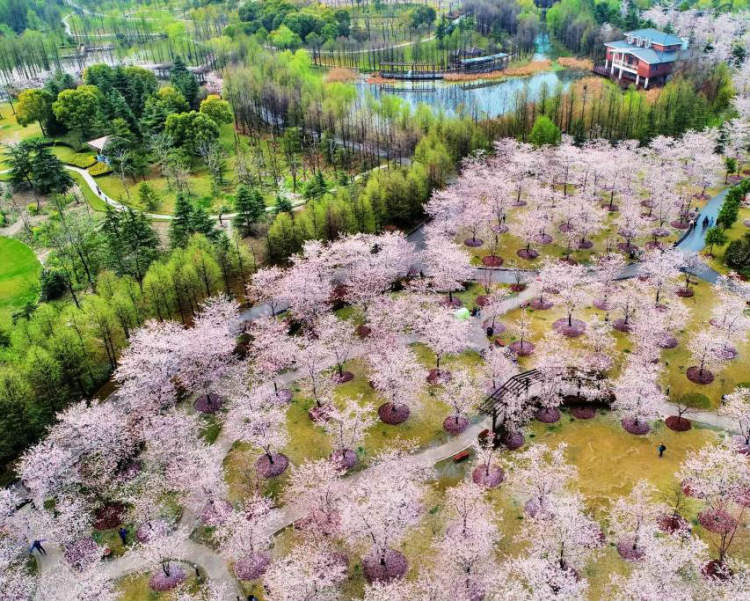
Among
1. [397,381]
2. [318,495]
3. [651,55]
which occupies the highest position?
[651,55]

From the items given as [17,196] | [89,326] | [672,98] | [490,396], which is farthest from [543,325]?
[17,196]

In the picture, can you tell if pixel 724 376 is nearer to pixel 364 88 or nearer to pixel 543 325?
pixel 543 325

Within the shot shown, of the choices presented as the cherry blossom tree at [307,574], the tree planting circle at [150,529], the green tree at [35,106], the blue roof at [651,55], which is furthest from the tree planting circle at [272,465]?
the blue roof at [651,55]

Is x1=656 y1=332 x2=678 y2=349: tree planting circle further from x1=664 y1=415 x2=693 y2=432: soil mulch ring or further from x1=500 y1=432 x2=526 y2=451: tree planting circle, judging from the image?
x1=500 y1=432 x2=526 y2=451: tree planting circle

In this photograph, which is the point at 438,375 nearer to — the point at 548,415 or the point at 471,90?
the point at 548,415

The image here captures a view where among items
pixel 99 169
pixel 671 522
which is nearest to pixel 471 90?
pixel 99 169

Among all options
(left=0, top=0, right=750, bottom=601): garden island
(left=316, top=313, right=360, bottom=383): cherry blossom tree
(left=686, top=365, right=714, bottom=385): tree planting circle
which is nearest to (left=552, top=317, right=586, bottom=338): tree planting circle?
(left=0, top=0, right=750, bottom=601): garden island

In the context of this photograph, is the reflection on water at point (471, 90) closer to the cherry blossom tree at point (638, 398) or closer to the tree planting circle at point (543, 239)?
the tree planting circle at point (543, 239)
